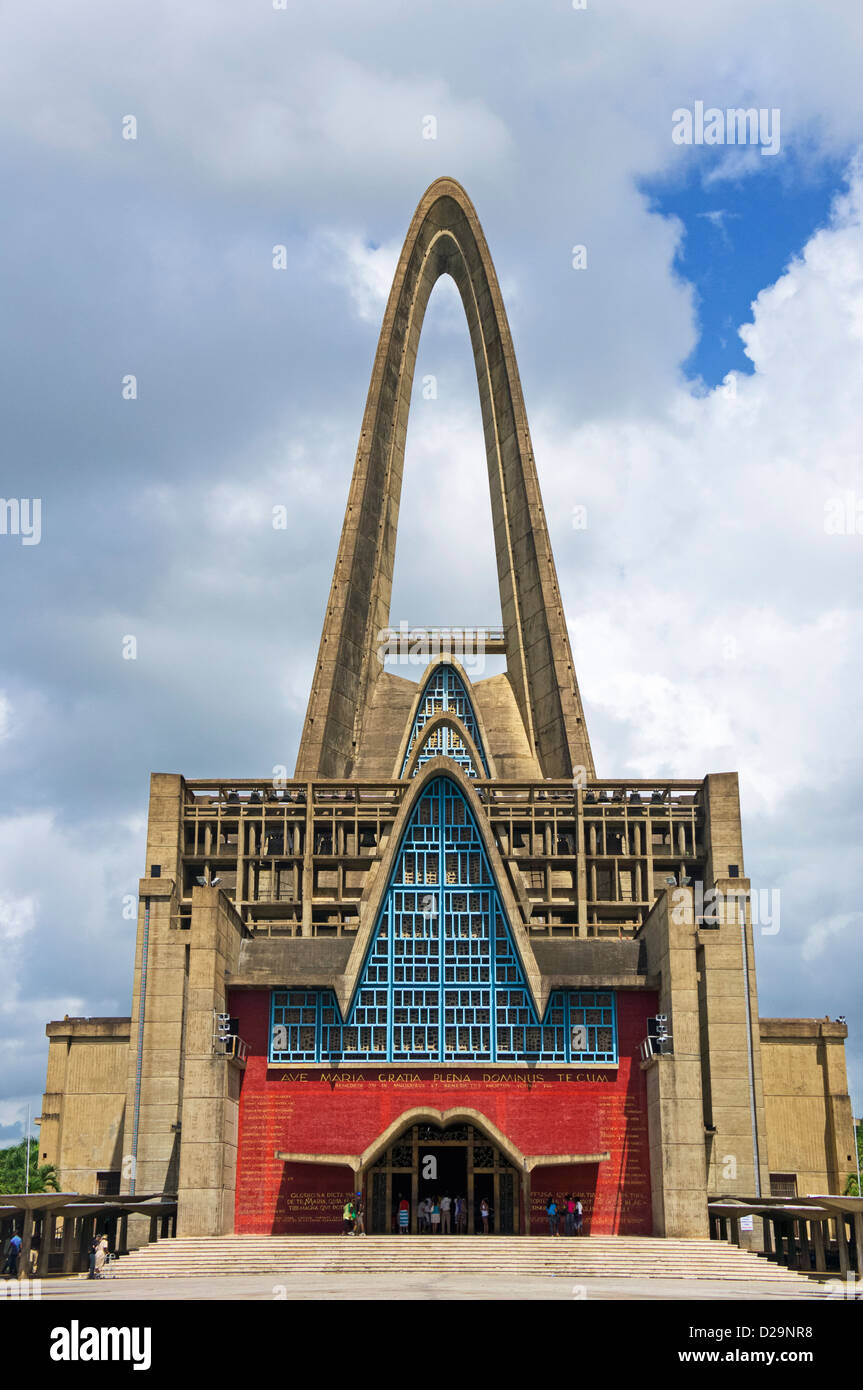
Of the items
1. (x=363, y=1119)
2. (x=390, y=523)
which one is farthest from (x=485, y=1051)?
(x=390, y=523)

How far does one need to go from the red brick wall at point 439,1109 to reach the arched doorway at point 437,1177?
76 centimetres

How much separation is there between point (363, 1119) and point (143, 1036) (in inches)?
378

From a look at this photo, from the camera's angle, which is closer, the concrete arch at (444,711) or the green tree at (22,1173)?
the green tree at (22,1173)

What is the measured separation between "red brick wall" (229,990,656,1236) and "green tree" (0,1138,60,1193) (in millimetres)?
13939

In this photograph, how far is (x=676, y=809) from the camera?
153ft

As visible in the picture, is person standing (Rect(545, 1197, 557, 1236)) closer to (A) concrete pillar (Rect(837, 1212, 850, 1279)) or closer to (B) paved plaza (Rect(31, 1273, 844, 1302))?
(B) paved plaza (Rect(31, 1273, 844, 1302))

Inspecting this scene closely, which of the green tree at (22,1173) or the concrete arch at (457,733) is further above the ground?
the concrete arch at (457,733)

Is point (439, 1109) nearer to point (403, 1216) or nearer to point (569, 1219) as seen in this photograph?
point (403, 1216)

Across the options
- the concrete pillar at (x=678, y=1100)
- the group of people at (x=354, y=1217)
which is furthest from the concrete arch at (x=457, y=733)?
the group of people at (x=354, y=1217)

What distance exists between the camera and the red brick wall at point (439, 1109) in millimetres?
34281

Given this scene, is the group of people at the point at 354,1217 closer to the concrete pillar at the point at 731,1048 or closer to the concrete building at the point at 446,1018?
the concrete building at the point at 446,1018

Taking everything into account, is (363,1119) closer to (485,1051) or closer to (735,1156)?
(485,1051)

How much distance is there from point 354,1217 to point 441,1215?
2487 millimetres

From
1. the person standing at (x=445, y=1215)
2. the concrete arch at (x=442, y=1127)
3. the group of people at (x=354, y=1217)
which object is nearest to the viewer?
the group of people at (x=354, y=1217)
